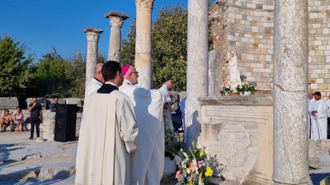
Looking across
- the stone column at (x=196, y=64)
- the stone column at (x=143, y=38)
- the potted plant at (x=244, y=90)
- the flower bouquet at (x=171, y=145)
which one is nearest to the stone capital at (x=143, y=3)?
the stone column at (x=143, y=38)

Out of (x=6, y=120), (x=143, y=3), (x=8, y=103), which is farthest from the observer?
(x=8, y=103)

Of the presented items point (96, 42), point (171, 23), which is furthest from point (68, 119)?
point (171, 23)

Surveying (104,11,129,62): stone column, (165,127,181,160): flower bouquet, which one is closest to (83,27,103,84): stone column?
(104,11,129,62): stone column

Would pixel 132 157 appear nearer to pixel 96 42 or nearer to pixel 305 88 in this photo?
pixel 305 88

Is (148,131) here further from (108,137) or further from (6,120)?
(6,120)

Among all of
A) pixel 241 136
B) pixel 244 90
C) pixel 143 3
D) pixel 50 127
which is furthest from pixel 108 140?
pixel 50 127

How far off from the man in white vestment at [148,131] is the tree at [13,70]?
21.0 metres

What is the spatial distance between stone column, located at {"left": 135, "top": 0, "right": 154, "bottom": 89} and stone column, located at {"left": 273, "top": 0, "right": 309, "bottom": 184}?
22.4 feet

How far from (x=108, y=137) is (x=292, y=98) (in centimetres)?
241

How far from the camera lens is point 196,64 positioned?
7.34m

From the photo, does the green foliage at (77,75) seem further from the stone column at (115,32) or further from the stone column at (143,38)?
the stone column at (143,38)

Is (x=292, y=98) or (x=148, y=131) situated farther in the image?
(x=148, y=131)

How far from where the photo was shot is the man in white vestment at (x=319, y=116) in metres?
11.9

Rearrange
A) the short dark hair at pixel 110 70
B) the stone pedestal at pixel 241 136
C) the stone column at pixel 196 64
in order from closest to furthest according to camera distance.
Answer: the short dark hair at pixel 110 70 < the stone pedestal at pixel 241 136 < the stone column at pixel 196 64
